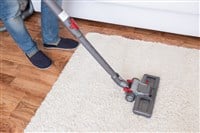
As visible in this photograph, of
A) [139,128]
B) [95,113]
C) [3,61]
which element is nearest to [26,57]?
[3,61]

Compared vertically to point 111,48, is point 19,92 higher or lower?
lower

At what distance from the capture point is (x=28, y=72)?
58.1 inches

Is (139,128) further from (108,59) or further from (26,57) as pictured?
(26,57)

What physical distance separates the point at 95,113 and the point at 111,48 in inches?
20.0

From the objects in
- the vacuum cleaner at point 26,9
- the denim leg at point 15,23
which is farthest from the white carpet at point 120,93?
the vacuum cleaner at point 26,9

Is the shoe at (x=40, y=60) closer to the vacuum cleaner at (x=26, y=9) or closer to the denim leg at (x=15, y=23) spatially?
the denim leg at (x=15, y=23)

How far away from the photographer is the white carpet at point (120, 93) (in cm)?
118

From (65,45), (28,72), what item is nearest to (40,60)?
(28,72)

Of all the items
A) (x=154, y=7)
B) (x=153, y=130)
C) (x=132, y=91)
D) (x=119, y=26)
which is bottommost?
(x=153, y=130)

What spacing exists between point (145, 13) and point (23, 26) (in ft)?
2.49

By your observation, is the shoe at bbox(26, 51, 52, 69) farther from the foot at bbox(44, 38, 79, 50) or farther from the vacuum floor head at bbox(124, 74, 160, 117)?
the vacuum floor head at bbox(124, 74, 160, 117)

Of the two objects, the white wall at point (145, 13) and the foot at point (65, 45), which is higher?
the white wall at point (145, 13)

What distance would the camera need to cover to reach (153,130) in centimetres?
115

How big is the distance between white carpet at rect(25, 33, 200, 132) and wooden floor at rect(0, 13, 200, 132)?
59mm
